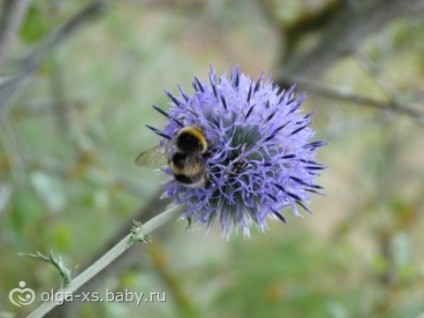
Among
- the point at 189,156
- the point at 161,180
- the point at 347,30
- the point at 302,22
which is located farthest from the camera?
the point at 302,22

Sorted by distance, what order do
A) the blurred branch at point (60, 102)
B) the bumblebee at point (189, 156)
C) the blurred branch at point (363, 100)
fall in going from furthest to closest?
the blurred branch at point (60, 102) → the blurred branch at point (363, 100) → the bumblebee at point (189, 156)

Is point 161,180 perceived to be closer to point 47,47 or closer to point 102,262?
point 47,47

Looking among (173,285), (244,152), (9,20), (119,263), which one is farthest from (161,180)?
(173,285)

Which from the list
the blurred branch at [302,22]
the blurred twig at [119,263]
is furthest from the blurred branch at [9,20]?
the blurred branch at [302,22]

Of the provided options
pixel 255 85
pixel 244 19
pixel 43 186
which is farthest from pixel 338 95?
pixel 244 19

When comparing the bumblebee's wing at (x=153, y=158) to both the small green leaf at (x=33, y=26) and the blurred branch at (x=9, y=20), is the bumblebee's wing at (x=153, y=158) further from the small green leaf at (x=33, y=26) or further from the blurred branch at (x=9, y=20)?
the small green leaf at (x=33, y=26)

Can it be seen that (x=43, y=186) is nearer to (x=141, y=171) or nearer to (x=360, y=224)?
(x=141, y=171)

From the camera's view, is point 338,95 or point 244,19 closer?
point 338,95
